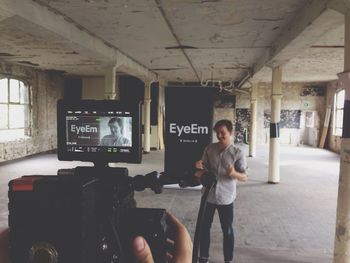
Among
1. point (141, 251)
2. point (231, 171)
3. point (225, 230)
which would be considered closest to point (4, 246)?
point (141, 251)

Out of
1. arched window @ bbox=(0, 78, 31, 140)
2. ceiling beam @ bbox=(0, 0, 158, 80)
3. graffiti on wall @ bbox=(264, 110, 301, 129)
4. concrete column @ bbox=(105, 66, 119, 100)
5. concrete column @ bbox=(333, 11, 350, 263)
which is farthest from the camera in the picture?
graffiti on wall @ bbox=(264, 110, 301, 129)

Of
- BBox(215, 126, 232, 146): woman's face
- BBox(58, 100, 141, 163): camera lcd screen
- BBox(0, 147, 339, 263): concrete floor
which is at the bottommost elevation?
BBox(0, 147, 339, 263): concrete floor

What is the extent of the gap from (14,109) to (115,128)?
9039mm

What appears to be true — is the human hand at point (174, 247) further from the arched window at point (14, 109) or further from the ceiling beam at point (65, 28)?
the arched window at point (14, 109)

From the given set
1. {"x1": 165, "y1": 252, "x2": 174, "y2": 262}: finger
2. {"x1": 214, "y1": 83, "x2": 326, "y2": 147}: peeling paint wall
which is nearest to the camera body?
{"x1": 165, "y1": 252, "x2": 174, "y2": 262}: finger

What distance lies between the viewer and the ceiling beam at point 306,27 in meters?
3.06

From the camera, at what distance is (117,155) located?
1.01m

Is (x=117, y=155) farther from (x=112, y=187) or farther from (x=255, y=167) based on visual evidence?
(x=255, y=167)

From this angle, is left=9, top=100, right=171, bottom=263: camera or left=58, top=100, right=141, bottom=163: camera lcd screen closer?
left=9, top=100, right=171, bottom=263: camera

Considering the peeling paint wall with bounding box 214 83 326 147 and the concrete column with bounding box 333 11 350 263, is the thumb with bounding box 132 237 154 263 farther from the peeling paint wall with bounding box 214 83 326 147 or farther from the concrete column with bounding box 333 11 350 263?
the peeling paint wall with bounding box 214 83 326 147

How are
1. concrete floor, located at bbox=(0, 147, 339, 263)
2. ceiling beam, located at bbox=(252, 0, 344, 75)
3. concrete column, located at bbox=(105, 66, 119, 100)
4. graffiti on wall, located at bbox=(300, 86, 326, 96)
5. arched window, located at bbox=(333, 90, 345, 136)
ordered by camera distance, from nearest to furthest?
1. ceiling beam, located at bbox=(252, 0, 344, 75)
2. concrete floor, located at bbox=(0, 147, 339, 263)
3. concrete column, located at bbox=(105, 66, 119, 100)
4. arched window, located at bbox=(333, 90, 345, 136)
5. graffiti on wall, located at bbox=(300, 86, 326, 96)

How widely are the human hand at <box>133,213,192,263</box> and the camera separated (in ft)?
0.09

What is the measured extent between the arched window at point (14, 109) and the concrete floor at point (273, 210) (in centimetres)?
113

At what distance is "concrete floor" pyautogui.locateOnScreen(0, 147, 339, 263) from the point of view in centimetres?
327
